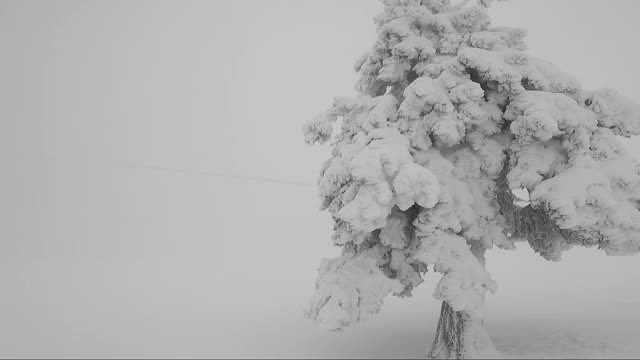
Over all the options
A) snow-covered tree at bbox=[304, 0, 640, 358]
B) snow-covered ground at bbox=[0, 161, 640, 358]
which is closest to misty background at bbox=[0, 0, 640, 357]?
snow-covered ground at bbox=[0, 161, 640, 358]

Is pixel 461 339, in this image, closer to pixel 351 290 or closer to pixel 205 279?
pixel 351 290

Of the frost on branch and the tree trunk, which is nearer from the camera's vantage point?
the frost on branch

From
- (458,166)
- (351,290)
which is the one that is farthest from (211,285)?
(458,166)

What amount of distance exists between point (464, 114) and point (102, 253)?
3168cm

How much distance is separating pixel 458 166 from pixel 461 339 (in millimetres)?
4497

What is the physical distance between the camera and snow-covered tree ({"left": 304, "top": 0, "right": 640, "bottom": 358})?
1241cm

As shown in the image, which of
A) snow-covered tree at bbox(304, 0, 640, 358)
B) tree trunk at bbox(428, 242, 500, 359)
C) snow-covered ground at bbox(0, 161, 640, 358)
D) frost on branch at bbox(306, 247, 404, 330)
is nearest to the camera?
snow-covered tree at bbox(304, 0, 640, 358)

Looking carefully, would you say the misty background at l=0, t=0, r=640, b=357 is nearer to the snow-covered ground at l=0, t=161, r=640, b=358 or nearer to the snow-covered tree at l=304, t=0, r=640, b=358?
the snow-covered ground at l=0, t=161, r=640, b=358

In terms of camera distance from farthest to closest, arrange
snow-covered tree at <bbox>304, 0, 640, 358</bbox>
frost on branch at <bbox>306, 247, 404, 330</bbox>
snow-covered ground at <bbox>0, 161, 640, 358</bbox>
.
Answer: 1. snow-covered ground at <bbox>0, 161, 640, 358</bbox>
2. frost on branch at <bbox>306, 247, 404, 330</bbox>
3. snow-covered tree at <bbox>304, 0, 640, 358</bbox>

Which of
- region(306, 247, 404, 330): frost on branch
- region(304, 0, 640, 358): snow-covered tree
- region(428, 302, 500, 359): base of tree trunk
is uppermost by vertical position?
region(304, 0, 640, 358): snow-covered tree

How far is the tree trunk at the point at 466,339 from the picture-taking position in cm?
1423

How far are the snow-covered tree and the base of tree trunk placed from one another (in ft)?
0.10

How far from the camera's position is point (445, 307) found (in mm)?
15227

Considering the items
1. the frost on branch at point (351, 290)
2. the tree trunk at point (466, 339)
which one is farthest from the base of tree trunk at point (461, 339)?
the frost on branch at point (351, 290)
